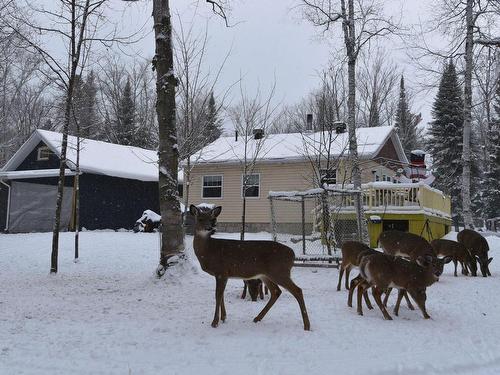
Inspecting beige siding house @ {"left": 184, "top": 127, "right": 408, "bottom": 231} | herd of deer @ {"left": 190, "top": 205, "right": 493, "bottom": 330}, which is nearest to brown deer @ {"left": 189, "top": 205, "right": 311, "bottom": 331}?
herd of deer @ {"left": 190, "top": 205, "right": 493, "bottom": 330}

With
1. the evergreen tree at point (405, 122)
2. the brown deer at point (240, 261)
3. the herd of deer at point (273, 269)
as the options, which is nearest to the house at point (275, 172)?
the herd of deer at point (273, 269)

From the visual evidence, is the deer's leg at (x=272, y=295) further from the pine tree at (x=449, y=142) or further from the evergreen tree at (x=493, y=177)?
the evergreen tree at (x=493, y=177)

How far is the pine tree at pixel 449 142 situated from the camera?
3769 cm

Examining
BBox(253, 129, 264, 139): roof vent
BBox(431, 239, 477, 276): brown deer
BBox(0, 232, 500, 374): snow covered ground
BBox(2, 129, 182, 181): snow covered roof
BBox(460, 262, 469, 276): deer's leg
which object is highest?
BBox(253, 129, 264, 139): roof vent

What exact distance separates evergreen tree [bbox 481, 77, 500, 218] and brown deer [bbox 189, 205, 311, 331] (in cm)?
3779

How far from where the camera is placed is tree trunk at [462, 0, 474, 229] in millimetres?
16438

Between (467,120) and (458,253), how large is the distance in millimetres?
7278

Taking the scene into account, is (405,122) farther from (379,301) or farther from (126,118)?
(379,301)

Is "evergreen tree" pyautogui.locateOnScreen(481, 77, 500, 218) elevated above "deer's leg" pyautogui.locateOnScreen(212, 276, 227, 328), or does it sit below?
above

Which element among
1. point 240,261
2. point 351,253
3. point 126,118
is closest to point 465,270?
point 351,253

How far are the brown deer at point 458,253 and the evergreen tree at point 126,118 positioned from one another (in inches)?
1318

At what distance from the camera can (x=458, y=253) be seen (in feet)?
36.3

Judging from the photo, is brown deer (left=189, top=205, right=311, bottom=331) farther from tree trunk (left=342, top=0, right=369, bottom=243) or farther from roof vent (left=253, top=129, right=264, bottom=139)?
roof vent (left=253, top=129, right=264, bottom=139)

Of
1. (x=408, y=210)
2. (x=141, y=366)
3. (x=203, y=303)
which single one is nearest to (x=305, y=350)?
(x=141, y=366)
